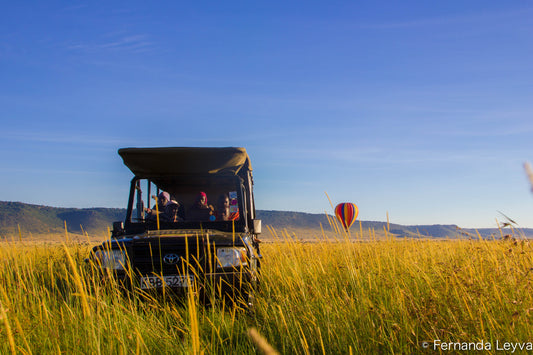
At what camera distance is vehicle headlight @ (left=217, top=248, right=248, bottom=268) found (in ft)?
14.2

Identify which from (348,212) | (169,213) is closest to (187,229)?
(169,213)

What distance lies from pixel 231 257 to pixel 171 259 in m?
0.69

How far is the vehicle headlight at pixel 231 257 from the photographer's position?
432cm

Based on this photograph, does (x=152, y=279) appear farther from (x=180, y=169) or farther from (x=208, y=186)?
(x=208, y=186)

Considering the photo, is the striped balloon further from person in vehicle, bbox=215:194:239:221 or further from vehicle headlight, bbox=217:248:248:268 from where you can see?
vehicle headlight, bbox=217:248:248:268

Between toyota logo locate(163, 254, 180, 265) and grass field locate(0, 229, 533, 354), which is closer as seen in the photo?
grass field locate(0, 229, 533, 354)

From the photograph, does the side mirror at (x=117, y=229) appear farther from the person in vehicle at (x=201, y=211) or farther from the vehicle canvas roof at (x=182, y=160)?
the person in vehicle at (x=201, y=211)

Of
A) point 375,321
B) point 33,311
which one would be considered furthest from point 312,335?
point 33,311

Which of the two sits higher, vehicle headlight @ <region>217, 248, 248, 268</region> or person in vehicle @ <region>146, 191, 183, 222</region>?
person in vehicle @ <region>146, 191, 183, 222</region>

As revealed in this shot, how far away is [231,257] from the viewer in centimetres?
437

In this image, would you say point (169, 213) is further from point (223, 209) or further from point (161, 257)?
point (161, 257)

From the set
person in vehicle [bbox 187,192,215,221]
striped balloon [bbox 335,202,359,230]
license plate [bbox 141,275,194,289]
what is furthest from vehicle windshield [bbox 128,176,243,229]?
striped balloon [bbox 335,202,359,230]

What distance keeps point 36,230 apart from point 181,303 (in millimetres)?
159989

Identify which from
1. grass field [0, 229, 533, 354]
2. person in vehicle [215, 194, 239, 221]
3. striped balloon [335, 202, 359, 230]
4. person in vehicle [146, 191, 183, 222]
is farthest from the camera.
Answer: striped balloon [335, 202, 359, 230]
